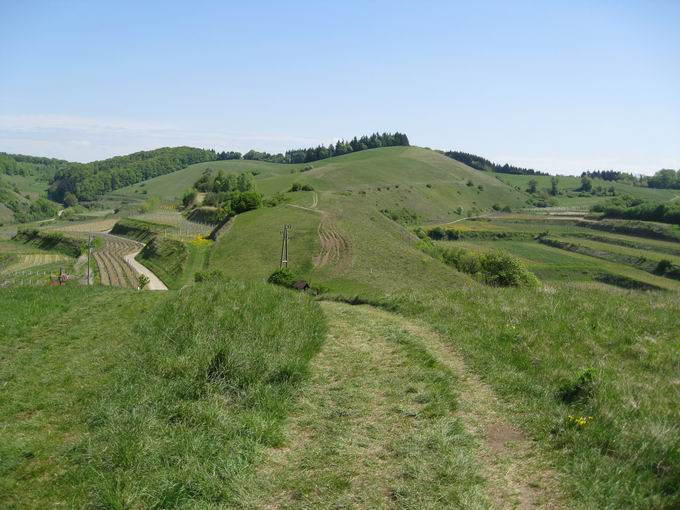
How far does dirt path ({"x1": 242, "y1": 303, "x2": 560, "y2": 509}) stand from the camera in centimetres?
658

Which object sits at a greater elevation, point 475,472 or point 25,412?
point 475,472

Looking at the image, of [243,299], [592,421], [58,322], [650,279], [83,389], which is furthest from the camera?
[650,279]

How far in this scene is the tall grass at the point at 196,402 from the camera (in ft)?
22.9

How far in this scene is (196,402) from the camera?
9.31 meters

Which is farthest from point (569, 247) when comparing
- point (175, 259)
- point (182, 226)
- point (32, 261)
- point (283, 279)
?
point (32, 261)

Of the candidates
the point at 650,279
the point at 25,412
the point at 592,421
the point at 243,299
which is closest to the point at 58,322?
the point at 243,299

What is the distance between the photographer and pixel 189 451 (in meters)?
7.70

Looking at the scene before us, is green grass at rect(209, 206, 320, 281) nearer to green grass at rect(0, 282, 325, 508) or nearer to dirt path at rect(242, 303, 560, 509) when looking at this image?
green grass at rect(0, 282, 325, 508)

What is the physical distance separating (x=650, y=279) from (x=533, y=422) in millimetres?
90646

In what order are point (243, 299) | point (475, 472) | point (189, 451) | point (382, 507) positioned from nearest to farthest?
point (382, 507), point (475, 472), point (189, 451), point (243, 299)

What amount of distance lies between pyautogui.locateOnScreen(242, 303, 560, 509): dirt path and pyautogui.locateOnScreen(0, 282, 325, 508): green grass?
633 mm

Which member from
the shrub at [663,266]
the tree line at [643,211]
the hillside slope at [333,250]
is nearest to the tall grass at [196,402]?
the hillside slope at [333,250]

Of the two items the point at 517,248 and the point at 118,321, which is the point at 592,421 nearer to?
the point at 118,321

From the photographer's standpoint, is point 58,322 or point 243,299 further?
point 58,322
